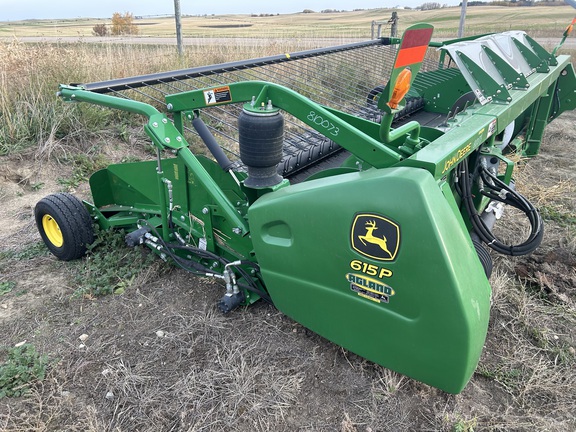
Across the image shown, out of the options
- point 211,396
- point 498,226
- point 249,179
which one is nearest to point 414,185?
point 249,179

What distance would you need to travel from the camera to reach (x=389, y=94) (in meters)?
1.98

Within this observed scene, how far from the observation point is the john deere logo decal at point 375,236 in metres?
1.87

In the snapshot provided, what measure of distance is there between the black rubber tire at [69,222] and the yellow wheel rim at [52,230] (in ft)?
0.06

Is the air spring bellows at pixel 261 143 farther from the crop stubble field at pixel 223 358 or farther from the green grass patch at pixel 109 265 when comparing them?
the green grass patch at pixel 109 265

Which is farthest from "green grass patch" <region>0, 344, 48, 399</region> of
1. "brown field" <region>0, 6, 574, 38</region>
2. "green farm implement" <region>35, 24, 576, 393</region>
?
"brown field" <region>0, 6, 574, 38</region>

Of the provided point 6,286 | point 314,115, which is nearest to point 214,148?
point 314,115

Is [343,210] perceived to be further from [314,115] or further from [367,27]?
[367,27]

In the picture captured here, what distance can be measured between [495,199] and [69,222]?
294 centimetres

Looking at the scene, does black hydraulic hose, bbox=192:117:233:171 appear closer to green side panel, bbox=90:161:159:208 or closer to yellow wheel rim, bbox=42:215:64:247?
green side panel, bbox=90:161:159:208

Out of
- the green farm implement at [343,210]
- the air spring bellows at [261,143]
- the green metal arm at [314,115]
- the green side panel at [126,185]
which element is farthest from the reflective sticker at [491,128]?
the green side panel at [126,185]

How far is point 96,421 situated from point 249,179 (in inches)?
55.3

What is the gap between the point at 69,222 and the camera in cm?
333

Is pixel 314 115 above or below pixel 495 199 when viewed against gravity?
above

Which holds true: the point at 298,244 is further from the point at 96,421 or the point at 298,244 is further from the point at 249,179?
the point at 96,421
